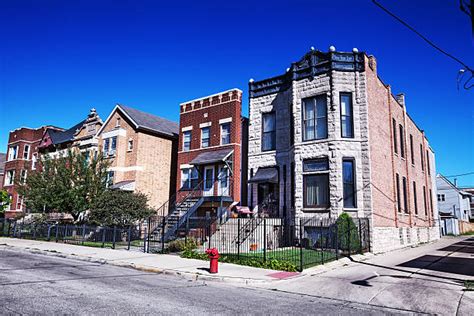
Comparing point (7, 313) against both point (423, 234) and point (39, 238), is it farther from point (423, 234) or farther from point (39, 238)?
point (423, 234)

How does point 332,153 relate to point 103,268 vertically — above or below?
above

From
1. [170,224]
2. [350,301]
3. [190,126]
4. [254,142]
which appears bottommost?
[350,301]

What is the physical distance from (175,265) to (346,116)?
12.5 m

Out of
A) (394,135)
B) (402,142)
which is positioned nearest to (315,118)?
(394,135)

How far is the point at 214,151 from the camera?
87.0 ft

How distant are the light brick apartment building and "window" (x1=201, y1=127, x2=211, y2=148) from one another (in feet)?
14.9

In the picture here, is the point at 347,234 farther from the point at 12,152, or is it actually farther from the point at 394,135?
Answer: the point at 12,152

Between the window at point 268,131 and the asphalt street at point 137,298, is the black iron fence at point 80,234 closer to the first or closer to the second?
the asphalt street at point 137,298

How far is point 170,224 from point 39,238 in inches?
348

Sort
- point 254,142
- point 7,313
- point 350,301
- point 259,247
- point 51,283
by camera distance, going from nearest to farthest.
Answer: point 7,313
point 350,301
point 51,283
point 259,247
point 254,142

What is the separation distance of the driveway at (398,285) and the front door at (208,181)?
1287cm

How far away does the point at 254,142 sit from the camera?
2389 cm

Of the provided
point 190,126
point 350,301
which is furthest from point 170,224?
point 350,301

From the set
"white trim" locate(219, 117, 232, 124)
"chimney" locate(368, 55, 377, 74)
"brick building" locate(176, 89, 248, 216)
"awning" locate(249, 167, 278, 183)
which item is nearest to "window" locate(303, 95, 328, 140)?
"awning" locate(249, 167, 278, 183)
